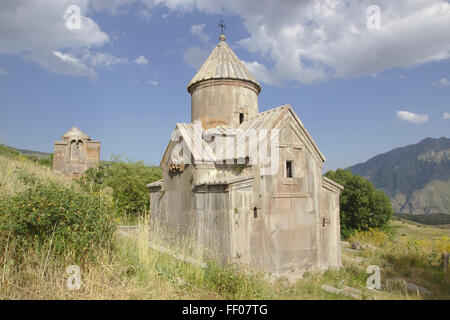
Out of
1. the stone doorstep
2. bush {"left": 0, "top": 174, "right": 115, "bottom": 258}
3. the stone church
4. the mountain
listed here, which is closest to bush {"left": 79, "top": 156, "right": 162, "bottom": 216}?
the stone church

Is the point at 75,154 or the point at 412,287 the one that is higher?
the point at 75,154

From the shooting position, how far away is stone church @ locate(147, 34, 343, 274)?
6.03m

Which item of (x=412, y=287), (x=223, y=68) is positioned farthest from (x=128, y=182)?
(x=412, y=287)

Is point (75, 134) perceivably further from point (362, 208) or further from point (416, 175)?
point (416, 175)

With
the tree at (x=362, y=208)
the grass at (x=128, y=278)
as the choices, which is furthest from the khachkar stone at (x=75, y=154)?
the tree at (x=362, y=208)

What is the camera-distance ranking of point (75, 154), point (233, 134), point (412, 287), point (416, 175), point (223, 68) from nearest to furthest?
point (412, 287), point (233, 134), point (223, 68), point (75, 154), point (416, 175)

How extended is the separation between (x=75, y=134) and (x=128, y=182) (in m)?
12.1

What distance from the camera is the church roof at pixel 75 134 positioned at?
22562 mm

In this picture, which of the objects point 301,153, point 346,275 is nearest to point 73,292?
point 301,153

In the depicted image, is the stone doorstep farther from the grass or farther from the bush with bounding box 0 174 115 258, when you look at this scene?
the bush with bounding box 0 174 115 258

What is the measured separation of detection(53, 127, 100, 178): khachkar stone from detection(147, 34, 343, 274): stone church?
16295mm

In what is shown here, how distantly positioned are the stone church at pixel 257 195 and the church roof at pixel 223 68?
1.92 metres

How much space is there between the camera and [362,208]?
64.6 ft
